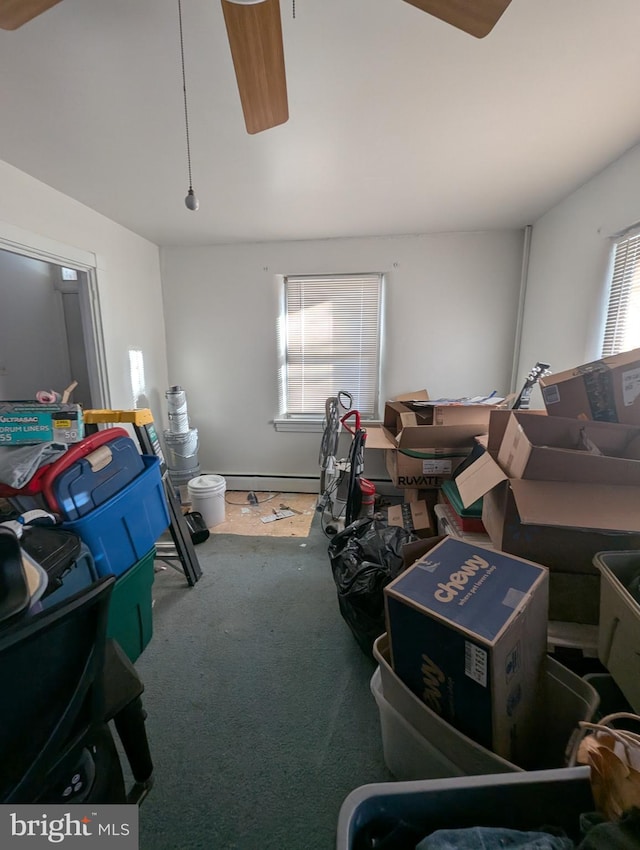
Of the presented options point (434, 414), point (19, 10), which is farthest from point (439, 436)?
point (19, 10)

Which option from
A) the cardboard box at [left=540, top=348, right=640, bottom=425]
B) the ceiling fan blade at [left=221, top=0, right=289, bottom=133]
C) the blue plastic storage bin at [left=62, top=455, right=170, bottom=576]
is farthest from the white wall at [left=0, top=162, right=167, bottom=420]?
the cardboard box at [left=540, top=348, right=640, bottom=425]

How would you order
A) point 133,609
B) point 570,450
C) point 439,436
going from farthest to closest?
point 439,436, point 133,609, point 570,450

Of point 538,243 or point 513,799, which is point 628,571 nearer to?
point 513,799

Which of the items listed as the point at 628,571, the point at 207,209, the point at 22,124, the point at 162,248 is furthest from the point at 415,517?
the point at 162,248

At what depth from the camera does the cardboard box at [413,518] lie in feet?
7.43

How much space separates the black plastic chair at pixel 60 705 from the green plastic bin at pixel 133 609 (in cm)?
72

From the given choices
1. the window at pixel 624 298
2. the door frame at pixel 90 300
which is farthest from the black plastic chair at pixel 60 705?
the window at pixel 624 298

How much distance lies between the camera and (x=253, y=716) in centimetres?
139

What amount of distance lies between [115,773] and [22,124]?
2459 mm

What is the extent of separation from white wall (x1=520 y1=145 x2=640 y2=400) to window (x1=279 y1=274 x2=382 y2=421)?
1291 millimetres

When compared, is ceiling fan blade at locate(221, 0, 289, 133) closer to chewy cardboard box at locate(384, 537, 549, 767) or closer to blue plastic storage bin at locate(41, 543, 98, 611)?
chewy cardboard box at locate(384, 537, 549, 767)

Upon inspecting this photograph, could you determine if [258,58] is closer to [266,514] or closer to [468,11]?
[468,11]

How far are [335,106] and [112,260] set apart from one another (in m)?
2.18

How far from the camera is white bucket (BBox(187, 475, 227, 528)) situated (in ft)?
9.34
